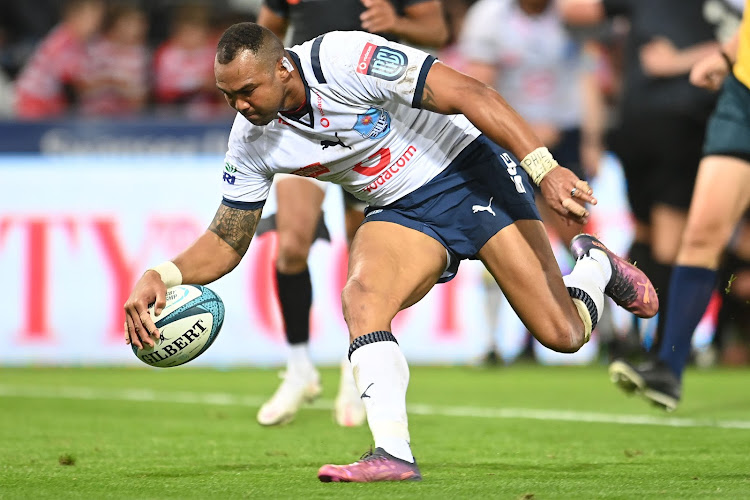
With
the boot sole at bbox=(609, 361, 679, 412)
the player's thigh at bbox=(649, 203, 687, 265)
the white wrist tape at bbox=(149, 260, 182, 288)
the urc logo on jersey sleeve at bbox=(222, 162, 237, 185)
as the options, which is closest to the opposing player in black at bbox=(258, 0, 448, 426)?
the boot sole at bbox=(609, 361, 679, 412)

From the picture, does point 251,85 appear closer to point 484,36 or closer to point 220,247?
point 220,247

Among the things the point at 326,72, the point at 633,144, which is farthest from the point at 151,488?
the point at 633,144

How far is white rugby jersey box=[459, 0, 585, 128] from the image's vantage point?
1084cm

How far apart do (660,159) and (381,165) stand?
5.04 meters

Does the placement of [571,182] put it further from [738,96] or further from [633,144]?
[633,144]

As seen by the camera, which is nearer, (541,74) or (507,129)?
(507,129)

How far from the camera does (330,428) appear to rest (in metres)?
6.64

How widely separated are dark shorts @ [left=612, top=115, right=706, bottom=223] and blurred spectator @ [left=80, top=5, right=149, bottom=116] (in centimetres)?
538

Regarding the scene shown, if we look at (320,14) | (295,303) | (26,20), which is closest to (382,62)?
(320,14)

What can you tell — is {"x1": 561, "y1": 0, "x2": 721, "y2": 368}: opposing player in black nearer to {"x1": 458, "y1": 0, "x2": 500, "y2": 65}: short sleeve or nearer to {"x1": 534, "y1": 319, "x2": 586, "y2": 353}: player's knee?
{"x1": 458, "y1": 0, "x2": 500, "y2": 65}: short sleeve

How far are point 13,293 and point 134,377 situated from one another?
1538 millimetres

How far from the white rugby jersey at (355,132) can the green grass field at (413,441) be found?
3.76ft

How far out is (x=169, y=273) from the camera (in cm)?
513

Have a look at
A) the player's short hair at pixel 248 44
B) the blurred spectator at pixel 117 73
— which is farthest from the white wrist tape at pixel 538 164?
the blurred spectator at pixel 117 73
